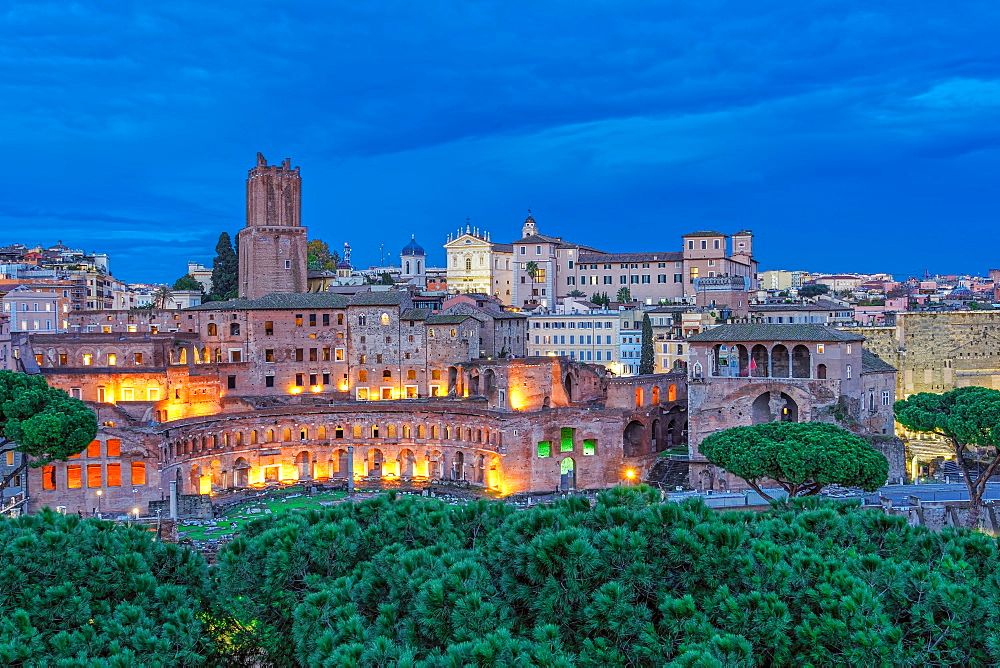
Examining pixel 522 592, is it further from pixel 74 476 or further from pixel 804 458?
pixel 74 476

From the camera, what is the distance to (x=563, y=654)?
1767cm

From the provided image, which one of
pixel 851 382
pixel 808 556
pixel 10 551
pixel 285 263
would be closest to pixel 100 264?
pixel 285 263

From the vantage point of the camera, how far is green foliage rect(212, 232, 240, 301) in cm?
10688

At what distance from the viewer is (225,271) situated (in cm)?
10775

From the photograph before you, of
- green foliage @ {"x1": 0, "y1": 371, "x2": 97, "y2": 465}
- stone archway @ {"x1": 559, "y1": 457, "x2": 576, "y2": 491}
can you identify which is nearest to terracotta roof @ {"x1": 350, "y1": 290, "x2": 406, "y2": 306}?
stone archway @ {"x1": 559, "y1": 457, "x2": 576, "y2": 491}

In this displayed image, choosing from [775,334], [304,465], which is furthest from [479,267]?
[775,334]

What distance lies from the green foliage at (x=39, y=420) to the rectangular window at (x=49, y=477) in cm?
1129

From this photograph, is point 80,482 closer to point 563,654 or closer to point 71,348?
point 71,348

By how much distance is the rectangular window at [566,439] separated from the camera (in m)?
72.1

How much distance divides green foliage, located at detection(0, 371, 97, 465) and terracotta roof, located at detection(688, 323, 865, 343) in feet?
139

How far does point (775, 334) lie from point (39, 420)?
48252 millimetres

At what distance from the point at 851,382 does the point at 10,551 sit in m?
54.9

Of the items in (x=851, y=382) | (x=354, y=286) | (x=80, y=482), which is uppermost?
(x=354, y=286)

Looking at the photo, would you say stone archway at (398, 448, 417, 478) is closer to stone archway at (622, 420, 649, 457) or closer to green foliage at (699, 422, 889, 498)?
stone archway at (622, 420, 649, 457)
